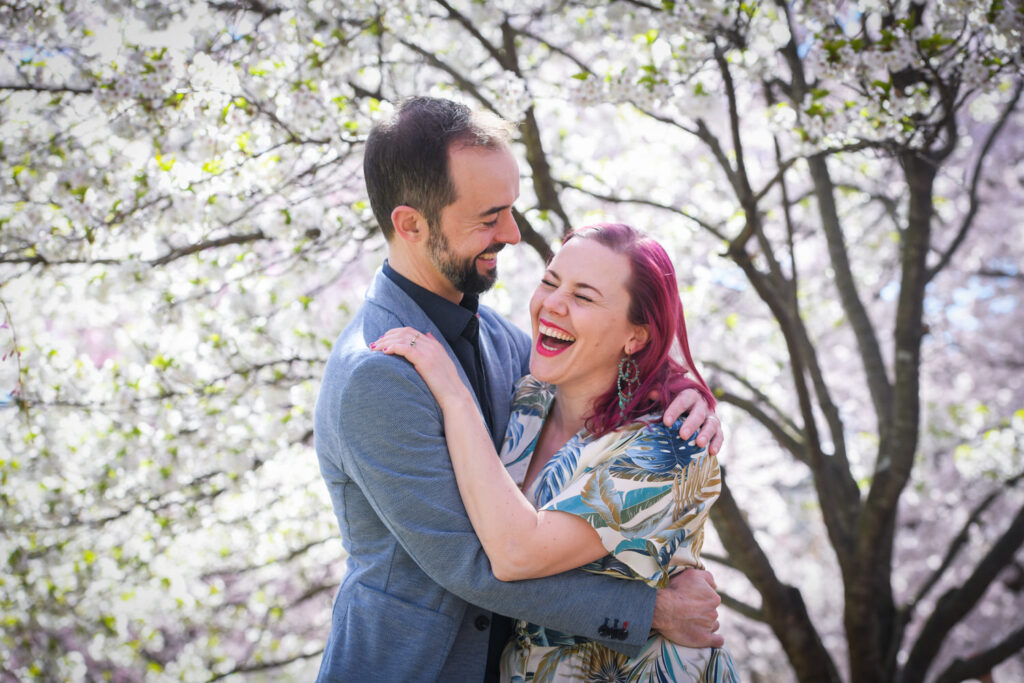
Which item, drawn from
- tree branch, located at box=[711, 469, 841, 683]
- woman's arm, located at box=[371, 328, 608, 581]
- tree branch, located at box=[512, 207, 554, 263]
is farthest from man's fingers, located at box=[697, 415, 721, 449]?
tree branch, located at box=[711, 469, 841, 683]

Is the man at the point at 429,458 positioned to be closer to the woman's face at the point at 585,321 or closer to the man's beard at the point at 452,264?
the man's beard at the point at 452,264

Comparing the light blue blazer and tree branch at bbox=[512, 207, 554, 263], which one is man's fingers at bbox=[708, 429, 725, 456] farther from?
tree branch at bbox=[512, 207, 554, 263]

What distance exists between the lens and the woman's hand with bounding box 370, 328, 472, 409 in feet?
5.81

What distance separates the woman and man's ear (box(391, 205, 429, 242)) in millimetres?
298

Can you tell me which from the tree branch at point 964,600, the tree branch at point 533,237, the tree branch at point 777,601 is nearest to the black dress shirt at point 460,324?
the tree branch at point 533,237

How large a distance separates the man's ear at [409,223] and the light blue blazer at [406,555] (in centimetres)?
15

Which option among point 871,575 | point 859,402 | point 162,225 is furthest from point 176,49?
point 859,402

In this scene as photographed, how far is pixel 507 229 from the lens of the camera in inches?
81.7

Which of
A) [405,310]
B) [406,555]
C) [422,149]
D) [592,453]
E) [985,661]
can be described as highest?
[422,149]

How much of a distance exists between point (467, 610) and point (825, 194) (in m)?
3.20

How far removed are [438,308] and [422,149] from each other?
15.5 inches

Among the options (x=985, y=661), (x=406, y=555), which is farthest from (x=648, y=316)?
(x=985, y=661)

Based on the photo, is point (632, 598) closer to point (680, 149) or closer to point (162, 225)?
point (162, 225)

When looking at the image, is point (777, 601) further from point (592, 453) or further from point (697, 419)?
point (592, 453)
